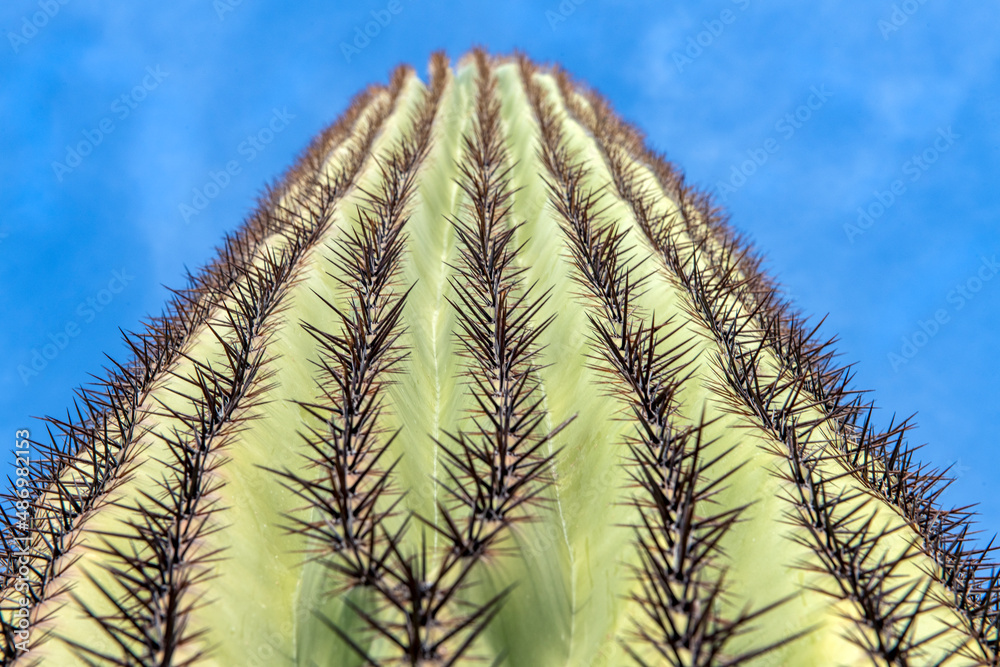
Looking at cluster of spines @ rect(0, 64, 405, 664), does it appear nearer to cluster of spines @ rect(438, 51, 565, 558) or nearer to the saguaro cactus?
the saguaro cactus

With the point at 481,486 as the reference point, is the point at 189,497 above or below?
above

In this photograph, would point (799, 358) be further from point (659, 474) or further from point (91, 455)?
point (91, 455)

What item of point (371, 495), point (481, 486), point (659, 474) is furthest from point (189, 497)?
point (659, 474)

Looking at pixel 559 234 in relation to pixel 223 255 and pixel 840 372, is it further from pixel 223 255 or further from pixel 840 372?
pixel 223 255

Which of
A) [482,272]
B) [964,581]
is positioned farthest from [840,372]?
[482,272]

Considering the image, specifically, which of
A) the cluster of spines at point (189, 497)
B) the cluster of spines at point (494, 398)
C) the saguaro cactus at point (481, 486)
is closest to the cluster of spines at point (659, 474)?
the saguaro cactus at point (481, 486)
